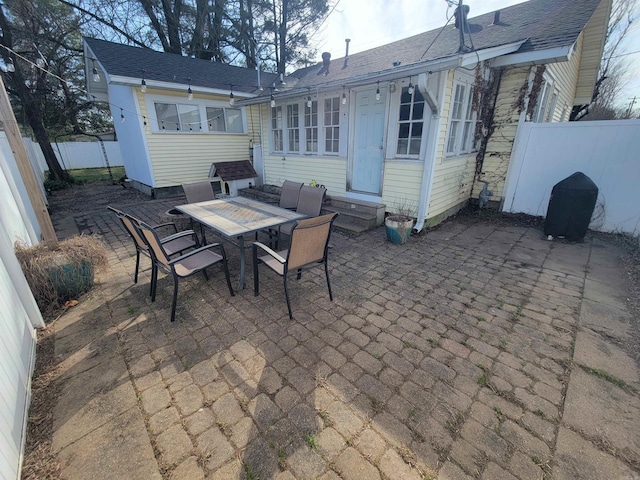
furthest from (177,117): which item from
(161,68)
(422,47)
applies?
(422,47)

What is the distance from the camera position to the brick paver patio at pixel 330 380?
1.55 meters

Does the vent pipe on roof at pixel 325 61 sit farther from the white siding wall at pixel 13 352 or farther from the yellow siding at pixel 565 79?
the white siding wall at pixel 13 352

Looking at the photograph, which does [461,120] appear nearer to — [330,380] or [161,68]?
[330,380]

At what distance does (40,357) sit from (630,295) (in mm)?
6178

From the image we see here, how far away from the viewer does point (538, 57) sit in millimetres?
4680

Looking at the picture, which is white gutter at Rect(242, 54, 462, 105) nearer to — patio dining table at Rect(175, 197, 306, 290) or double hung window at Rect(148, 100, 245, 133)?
patio dining table at Rect(175, 197, 306, 290)

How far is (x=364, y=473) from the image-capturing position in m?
1.48

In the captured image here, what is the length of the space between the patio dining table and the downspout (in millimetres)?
2513

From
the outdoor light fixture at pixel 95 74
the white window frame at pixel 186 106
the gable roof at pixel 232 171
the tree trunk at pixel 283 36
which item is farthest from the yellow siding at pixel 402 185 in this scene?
the tree trunk at pixel 283 36

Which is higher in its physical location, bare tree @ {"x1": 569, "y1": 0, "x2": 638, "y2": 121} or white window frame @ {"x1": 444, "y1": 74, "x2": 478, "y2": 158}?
bare tree @ {"x1": 569, "y1": 0, "x2": 638, "y2": 121}

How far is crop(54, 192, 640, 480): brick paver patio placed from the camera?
155 centimetres

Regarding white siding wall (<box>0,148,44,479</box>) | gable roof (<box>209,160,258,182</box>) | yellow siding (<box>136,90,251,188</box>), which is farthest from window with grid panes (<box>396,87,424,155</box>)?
yellow siding (<box>136,90,251,188</box>)

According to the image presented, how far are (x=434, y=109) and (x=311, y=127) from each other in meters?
3.17

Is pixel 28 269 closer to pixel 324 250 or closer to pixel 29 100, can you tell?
pixel 324 250
